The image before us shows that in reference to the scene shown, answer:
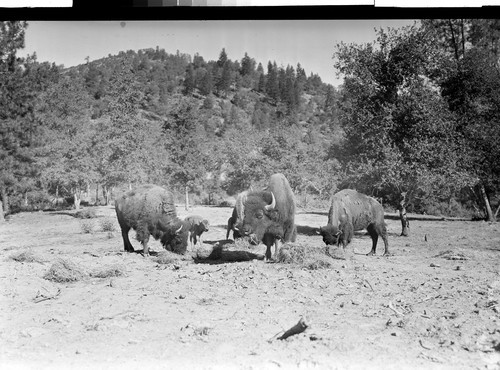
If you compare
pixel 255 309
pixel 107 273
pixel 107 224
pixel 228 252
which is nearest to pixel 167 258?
pixel 228 252

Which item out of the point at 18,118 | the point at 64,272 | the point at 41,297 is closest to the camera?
the point at 41,297

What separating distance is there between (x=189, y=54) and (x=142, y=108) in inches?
35.7

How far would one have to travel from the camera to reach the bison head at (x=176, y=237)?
220 inches

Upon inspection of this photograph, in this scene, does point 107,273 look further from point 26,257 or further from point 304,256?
point 304,256

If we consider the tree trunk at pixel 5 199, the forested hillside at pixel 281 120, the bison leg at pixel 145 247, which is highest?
the forested hillside at pixel 281 120

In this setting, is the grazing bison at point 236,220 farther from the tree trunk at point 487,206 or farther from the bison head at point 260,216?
the tree trunk at point 487,206

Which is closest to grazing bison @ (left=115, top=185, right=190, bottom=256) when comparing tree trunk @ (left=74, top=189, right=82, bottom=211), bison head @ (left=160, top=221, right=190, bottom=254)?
bison head @ (left=160, top=221, right=190, bottom=254)

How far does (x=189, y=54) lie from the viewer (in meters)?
4.67

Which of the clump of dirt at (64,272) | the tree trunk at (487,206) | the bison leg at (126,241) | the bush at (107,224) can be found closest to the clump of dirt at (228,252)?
the bison leg at (126,241)

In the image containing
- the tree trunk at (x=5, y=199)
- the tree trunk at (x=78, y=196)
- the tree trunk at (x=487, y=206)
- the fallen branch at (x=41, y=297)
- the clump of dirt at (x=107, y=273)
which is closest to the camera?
the fallen branch at (x=41, y=297)

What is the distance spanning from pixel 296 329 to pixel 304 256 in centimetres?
150

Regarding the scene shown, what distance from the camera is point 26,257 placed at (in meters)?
4.45

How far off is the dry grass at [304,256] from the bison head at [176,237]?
4.57ft

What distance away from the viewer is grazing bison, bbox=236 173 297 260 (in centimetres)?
490
